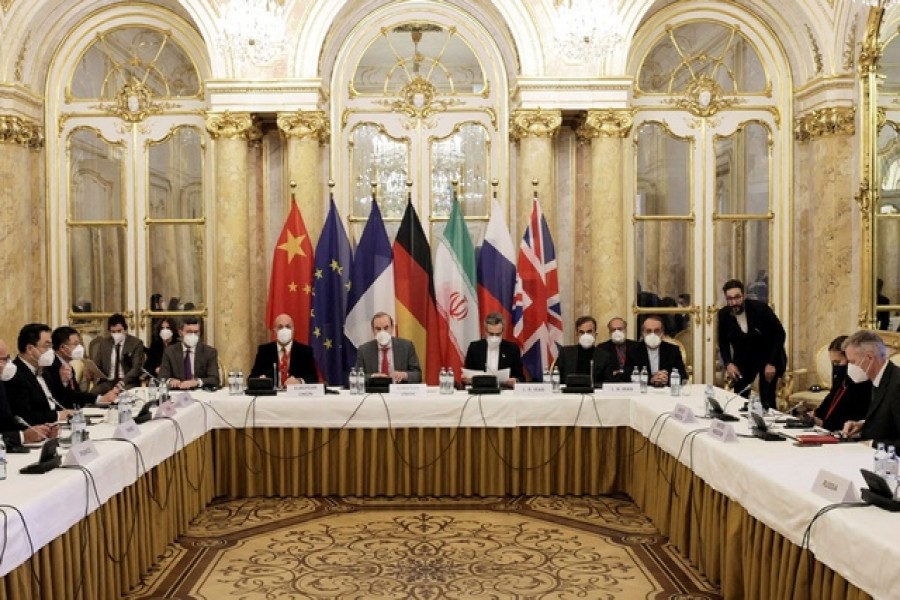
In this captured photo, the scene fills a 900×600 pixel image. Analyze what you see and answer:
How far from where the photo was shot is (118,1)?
394 inches

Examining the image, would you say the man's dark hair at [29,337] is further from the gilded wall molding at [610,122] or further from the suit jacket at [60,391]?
the gilded wall molding at [610,122]

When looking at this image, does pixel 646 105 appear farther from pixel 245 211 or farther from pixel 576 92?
pixel 245 211

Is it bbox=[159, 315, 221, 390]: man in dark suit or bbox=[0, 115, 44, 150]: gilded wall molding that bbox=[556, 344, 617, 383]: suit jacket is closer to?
bbox=[159, 315, 221, 390]: man in dark suit

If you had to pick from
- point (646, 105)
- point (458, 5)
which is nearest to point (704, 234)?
point (646, 105)

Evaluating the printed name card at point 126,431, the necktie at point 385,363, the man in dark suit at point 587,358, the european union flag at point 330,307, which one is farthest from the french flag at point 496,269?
the printed name card at point 126,431

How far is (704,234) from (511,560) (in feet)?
18.9

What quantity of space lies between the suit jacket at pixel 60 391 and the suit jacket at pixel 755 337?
5.26 meters

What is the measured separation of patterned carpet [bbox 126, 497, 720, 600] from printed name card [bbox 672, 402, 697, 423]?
771mm

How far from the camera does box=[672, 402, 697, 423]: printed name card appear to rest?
5566 millimetres

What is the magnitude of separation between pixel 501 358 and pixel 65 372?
332cm

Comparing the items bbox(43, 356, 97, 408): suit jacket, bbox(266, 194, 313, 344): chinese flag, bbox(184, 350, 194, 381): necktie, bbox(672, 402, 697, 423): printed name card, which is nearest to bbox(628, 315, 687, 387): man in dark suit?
bbox(672, 402, 697, 423): printed name card

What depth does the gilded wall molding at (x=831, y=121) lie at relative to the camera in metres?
9.60

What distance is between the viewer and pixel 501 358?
780 cm

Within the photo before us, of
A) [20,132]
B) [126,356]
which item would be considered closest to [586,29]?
[126,356]
